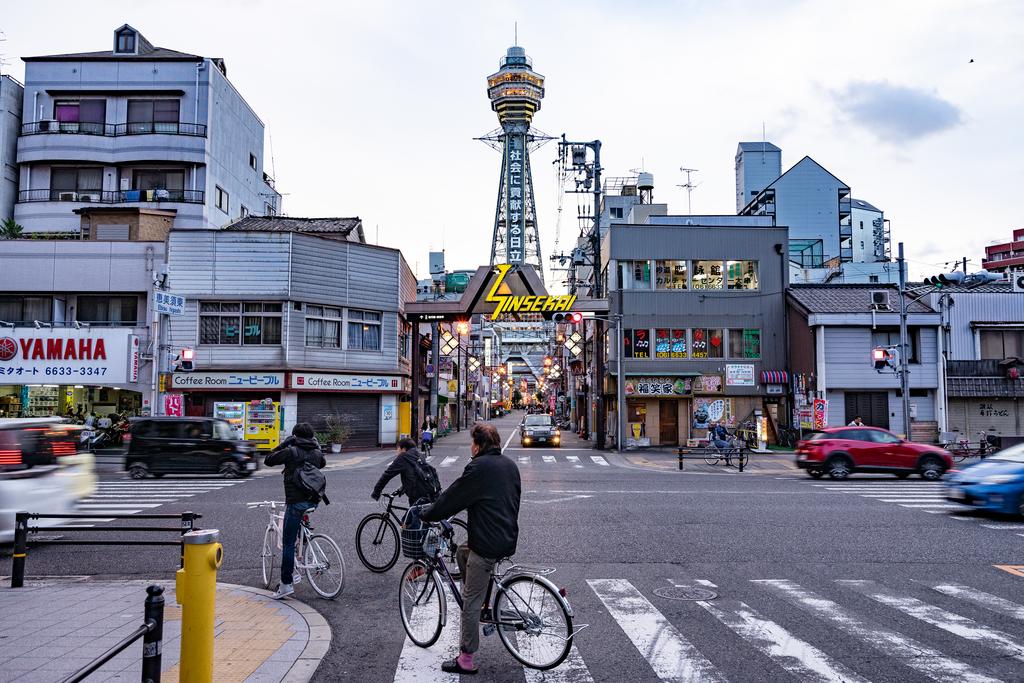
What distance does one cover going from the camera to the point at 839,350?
3641cm

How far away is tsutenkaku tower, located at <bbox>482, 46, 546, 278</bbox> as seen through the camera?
147375mm

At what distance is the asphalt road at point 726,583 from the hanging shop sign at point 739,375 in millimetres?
20209

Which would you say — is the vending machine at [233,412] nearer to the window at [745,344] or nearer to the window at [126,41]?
the window at [745,344]

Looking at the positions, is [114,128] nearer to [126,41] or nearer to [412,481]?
[126,41]

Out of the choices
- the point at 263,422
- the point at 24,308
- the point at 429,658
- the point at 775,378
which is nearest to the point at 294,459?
the point at 429,658

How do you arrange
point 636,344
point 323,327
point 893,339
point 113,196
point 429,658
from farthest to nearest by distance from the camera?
point 113,196 < point 636,344 < point 893,339 < point 323,327 < point 429,658

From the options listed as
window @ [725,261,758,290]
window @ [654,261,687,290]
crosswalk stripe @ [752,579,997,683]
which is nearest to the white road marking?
crosswalk stripe @ [752,579,997,683]

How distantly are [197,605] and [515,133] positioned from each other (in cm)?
15100

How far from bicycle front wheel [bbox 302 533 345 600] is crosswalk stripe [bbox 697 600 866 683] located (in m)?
4.38

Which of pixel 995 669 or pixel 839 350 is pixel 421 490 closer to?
pixel 995 669

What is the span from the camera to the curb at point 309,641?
6.04 meters

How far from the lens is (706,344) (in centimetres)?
3966

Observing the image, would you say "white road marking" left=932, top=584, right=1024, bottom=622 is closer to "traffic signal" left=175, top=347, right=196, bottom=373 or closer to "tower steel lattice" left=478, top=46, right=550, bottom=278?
"traffic signal" left=175, top=347, right=196, bottom=373

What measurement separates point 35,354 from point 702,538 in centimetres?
3220
